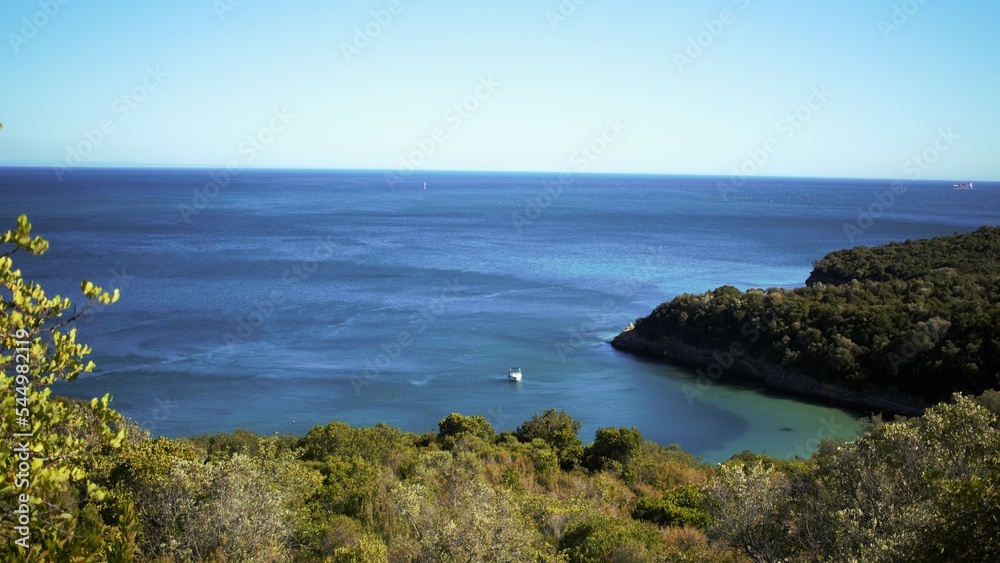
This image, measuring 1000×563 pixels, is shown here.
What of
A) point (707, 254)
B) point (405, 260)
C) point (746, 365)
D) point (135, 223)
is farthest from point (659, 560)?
point (135, 223)

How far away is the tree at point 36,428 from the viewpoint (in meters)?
4.62

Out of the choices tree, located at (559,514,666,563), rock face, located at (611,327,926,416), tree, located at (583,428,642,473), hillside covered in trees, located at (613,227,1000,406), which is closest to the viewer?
tree, located at (559,514,666,563)

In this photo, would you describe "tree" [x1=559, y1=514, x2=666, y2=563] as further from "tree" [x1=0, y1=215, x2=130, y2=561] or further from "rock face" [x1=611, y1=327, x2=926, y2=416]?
"rock face" [x1=611, y1=327, x2=926, y2=416]

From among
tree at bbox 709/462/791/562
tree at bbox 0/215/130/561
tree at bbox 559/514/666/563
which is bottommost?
tree at bbox 559/514/666/563

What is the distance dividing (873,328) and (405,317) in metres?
29.8

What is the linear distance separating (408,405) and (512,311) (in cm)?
2089

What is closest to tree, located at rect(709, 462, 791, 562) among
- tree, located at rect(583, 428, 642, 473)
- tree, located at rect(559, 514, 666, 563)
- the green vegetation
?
the green vegetation

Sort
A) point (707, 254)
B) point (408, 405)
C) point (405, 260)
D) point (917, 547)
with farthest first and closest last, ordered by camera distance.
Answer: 1. point (707, 254)
2. point (405, 260)
3. point (408, 405)
4. point (917, 547)

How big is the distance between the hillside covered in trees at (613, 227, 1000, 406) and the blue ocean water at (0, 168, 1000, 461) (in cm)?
305

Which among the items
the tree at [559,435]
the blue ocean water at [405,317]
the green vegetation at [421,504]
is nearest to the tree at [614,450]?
the tree at [559,435]

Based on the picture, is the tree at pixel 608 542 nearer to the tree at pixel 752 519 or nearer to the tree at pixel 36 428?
the tree at pixel 752 519

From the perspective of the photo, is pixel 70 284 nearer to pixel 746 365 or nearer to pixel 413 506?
pixel 746 365

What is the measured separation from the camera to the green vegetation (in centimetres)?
507

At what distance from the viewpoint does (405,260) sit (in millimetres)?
77125
